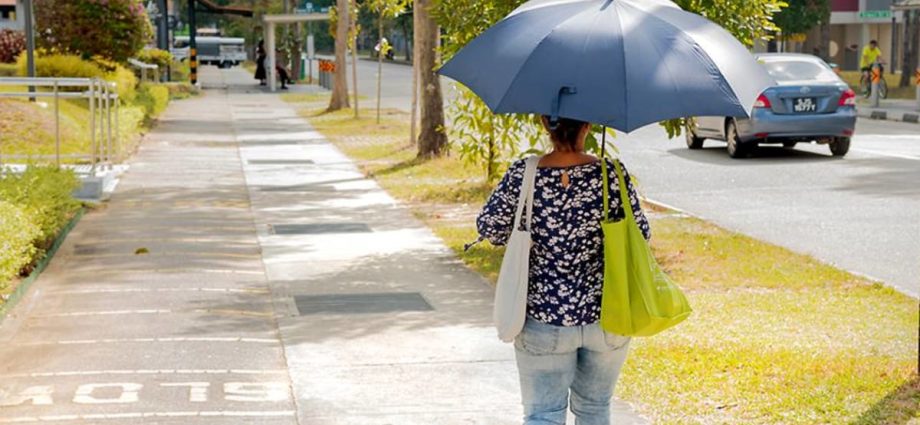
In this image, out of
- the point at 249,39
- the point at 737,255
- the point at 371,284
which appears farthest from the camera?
the point at 249,39

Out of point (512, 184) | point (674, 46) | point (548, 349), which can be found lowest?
point (548, 349)

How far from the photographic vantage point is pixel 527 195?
4941mm

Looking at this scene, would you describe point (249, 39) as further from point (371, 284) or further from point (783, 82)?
point (371, 284)

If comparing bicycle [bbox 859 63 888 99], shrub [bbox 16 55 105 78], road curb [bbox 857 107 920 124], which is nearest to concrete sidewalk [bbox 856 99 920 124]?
road curb [bbox 857 107 920 124]

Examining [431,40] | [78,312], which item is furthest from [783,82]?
[78,312]

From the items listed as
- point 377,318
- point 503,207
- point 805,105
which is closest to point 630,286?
point 503,207

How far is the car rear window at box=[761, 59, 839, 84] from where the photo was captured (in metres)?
21.0

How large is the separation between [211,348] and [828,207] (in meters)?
8.24

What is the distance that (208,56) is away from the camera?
3243 inches

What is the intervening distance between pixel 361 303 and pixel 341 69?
26.5 m

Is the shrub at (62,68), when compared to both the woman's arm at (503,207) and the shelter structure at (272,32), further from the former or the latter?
the woman's arm at (503,207)

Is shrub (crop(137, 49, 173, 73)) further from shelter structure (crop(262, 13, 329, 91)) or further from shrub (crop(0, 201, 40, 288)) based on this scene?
shrub (crop(0, 201, 40, 288))

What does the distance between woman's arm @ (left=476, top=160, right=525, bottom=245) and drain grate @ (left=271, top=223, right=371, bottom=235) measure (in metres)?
8.55

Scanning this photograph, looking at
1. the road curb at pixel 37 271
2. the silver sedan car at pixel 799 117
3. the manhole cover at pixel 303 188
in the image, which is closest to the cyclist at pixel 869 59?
the silver sedan car at pixel 799 117
